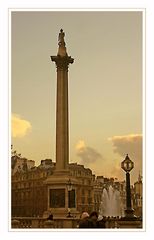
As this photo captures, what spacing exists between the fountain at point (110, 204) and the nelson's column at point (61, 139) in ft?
0.44

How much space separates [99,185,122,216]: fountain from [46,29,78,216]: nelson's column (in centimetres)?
13

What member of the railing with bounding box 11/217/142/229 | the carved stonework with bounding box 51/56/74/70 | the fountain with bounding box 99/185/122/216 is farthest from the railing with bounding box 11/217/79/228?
the carved stonework with bounding box 51/56/74/70

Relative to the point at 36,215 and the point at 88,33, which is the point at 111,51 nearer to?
the point at 88,33

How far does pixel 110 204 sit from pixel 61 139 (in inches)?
14.5

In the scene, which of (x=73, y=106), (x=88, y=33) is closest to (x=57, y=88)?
(x=73, y=106)

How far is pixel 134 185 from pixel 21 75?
28.3 inches

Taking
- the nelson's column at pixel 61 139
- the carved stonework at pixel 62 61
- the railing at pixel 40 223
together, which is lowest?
the railing at pixel 40 223

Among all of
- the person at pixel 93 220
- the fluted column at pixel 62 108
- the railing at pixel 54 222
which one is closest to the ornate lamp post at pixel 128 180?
the railing at pixel 54 222

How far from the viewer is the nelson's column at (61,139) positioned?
2.85 meters

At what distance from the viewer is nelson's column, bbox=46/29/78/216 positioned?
2.85 m

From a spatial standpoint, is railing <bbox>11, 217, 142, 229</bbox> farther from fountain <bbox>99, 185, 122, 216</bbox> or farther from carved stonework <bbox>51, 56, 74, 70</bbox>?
carved stonework <bbox>51, 56, 74, 70</bbox>

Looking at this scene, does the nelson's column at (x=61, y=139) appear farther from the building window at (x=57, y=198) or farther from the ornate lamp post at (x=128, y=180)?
the ornate lamp post at (x=128, y=180)
